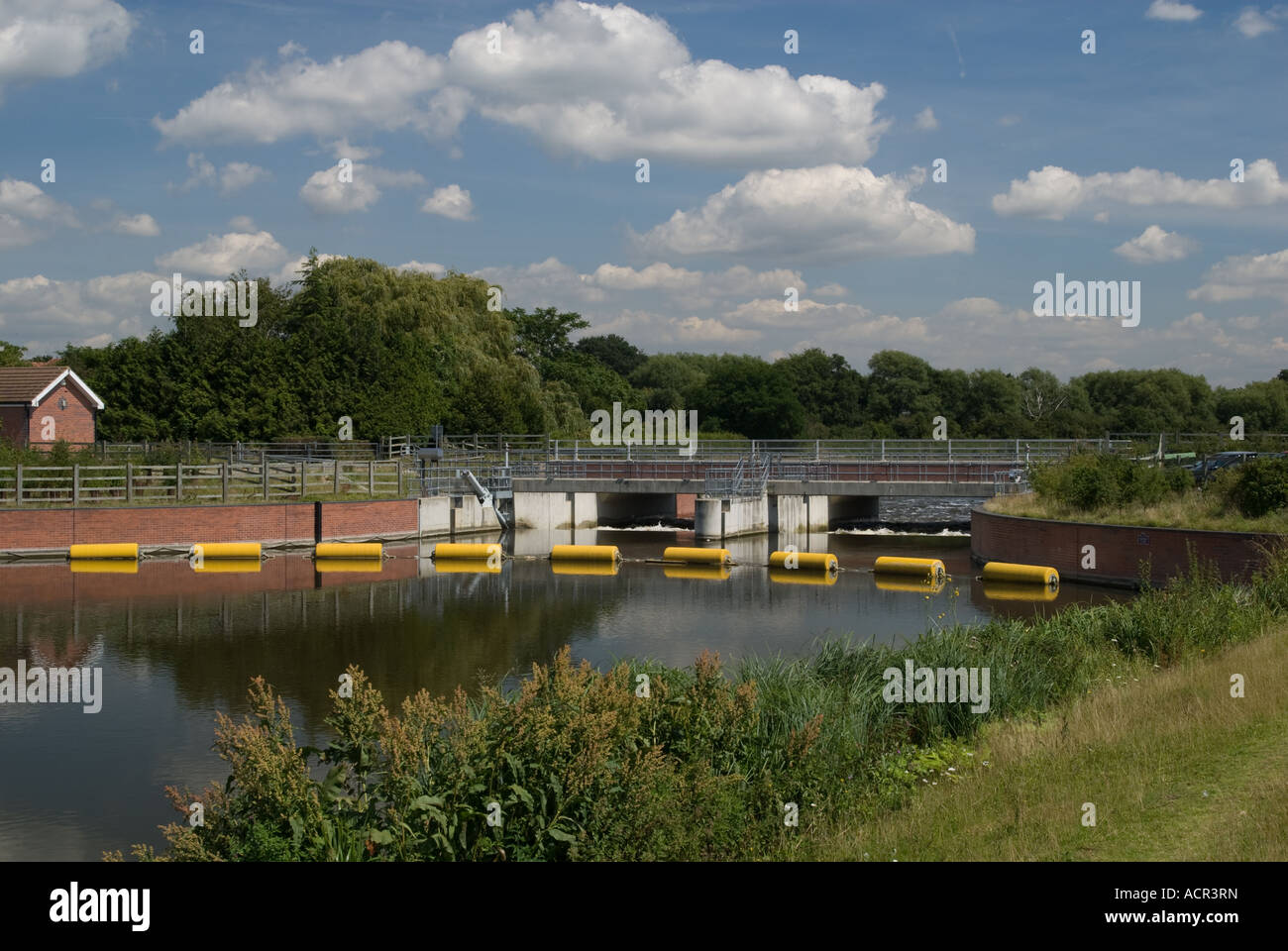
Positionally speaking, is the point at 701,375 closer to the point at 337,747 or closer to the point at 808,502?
the point at 808,502

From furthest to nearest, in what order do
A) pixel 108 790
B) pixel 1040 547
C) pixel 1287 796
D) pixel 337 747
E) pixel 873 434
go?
1. pixel 873 434
2. pixel 1040 547
3. pixel 108 790
4. pixel 337 747
5. pixel 1287 796

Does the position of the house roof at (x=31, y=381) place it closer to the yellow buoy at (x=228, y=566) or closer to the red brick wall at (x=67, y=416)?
the red brick wall at (x=67, y=416)

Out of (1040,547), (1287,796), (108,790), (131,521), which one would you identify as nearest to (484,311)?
(131,521)

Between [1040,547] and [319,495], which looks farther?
[319,495]

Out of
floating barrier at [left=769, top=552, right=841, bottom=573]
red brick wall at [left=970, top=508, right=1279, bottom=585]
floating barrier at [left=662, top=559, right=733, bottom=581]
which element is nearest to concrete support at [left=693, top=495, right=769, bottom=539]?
floating barrier at [left=662, top=559, right=733, bottom=581]

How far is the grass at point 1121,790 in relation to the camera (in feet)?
25.3

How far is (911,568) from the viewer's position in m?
31.6

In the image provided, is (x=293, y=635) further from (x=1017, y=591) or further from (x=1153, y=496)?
(x=1153, y=496)

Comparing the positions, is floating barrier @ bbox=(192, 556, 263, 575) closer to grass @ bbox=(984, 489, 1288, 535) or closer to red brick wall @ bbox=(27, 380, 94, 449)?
red brick wall @ bbox=(27, 380, 94, 449)

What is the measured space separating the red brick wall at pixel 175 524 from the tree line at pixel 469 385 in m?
17.3

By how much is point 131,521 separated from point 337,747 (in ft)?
97.3

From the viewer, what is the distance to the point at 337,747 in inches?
344

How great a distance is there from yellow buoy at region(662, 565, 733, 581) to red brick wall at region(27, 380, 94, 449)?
30119 mm

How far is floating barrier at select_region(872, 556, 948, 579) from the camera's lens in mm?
31281
